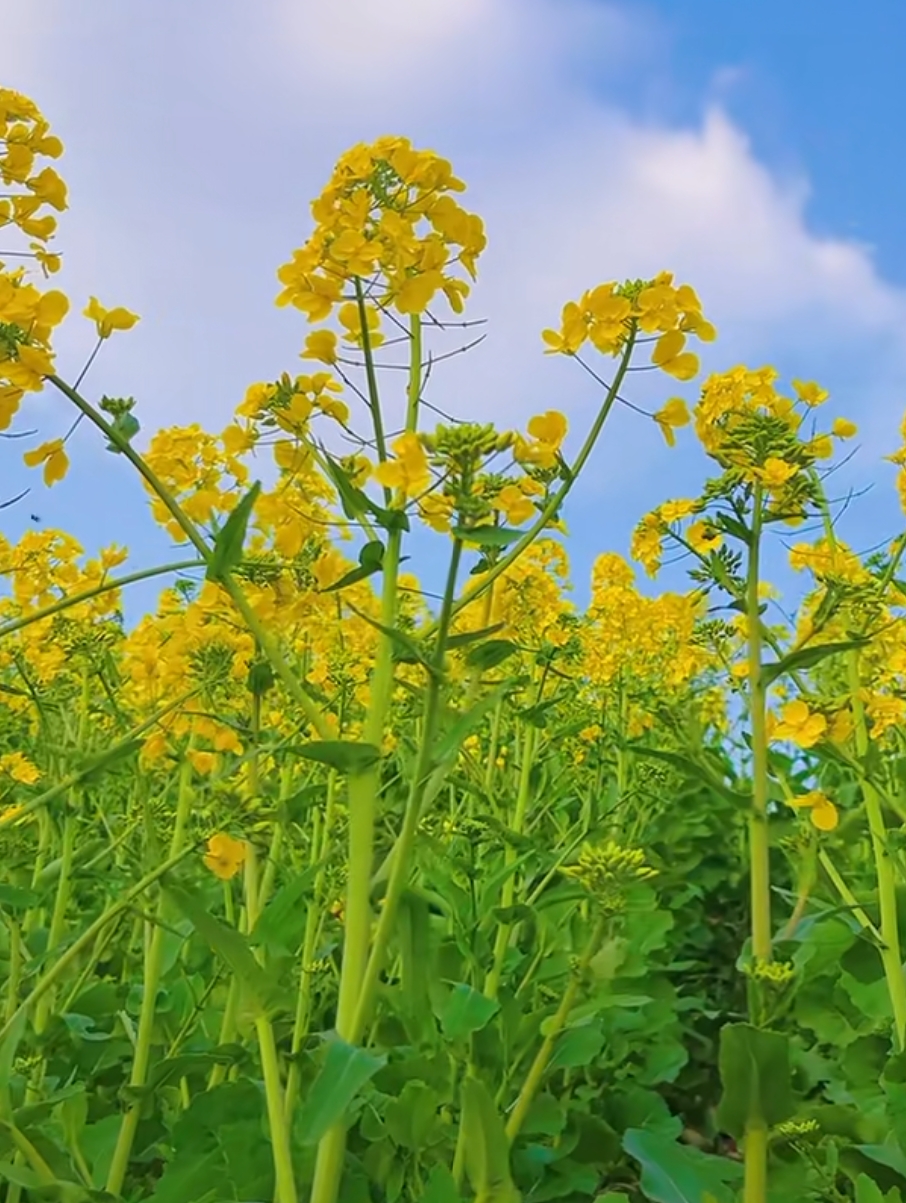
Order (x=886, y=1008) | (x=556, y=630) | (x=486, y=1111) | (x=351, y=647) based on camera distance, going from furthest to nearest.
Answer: (x=556, y=630) < (x=351, y=647) < (x=886, y=1008) < (x=486, y=1111)

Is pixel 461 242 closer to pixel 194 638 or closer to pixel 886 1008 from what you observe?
pixel 194 638

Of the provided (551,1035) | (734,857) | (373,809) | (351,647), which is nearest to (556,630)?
(351,647)

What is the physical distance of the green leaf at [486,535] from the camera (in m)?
1.69

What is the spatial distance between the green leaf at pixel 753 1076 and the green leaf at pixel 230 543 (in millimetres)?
1063

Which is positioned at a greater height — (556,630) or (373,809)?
(556,630)

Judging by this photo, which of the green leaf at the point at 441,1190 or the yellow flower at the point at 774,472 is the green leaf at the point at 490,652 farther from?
the green leaf at the point at 441,1190

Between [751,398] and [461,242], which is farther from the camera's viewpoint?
[751,398]

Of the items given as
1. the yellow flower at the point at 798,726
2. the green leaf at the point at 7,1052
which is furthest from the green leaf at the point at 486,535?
the green leaf at the point at 7,1052

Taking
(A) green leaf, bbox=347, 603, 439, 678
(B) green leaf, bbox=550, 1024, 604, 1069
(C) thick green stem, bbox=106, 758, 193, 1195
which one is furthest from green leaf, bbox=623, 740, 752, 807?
(C) thick green stem, bbox=106, 758, 193, 1195

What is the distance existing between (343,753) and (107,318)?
822mm

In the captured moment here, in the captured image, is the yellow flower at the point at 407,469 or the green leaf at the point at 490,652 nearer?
the yellow flower at the point at 407,469

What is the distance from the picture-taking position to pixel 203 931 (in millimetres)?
1780

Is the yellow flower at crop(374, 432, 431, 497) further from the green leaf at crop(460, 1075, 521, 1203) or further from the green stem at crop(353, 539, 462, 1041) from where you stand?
the green leaf at crop(460, 1075, 521, 1203)

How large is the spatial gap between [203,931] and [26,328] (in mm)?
928
